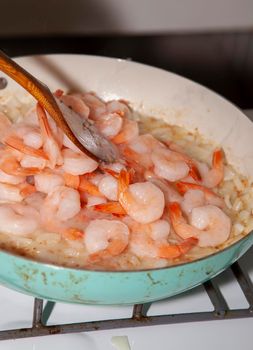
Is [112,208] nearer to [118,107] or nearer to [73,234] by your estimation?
[73,234]

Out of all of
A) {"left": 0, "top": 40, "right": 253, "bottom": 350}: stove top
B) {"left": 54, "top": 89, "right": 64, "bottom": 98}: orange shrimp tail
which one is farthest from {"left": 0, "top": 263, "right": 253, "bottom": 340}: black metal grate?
{"left": 54, "top": 89, "right": 64, "bottom": 98}: orange shrimp tail

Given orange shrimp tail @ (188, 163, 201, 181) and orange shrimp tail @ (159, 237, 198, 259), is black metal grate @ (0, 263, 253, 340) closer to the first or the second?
orange shrimp tail @ (159, 237, 198, 259)

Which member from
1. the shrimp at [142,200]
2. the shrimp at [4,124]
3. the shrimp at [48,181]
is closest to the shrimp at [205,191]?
the shrimp at [142,200]

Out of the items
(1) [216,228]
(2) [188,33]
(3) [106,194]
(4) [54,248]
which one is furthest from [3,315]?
(2) [188,33]

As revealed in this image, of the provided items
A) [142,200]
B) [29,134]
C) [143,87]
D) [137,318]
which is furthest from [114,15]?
[137,318]

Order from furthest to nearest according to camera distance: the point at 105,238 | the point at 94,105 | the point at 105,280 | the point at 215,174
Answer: the point at 94,105
the point at 215,174
the point at 105,238
the point at 105,280

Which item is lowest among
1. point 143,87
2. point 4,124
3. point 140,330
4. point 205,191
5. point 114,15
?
point 140,330
